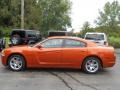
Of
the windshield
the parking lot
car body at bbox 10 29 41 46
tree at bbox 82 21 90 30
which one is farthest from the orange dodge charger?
tree at bbox 82 21 90 30

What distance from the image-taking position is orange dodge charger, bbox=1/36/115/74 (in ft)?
44.6

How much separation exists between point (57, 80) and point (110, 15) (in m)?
37.6

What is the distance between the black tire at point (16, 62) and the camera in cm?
1370

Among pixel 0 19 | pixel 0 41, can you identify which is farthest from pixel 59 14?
pixel 0 41

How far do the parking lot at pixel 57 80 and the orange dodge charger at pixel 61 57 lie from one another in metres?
0.28

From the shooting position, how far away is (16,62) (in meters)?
13.8

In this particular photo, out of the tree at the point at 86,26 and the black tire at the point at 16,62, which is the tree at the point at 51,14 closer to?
the tree at the point at 86,26

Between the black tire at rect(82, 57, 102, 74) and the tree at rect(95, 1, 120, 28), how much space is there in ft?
112

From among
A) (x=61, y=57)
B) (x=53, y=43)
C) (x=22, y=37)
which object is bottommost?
(x=61, y=57)

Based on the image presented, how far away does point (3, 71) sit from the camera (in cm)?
1355

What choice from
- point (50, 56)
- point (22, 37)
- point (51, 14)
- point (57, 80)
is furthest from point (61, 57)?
point (51, 14)

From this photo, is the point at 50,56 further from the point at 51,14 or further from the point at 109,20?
the point at 109,20

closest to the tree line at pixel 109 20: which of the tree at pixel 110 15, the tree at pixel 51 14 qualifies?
the tree at pixel 110 15

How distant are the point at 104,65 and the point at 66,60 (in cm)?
146
